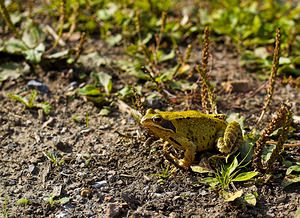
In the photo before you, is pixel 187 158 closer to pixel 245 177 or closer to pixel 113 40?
pixel 245 177

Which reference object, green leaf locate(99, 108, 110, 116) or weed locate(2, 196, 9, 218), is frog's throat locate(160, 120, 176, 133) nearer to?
green leaf locate(99, 108, 110, 116)

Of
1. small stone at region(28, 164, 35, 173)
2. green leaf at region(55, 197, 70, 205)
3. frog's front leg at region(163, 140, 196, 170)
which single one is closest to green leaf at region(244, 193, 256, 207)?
frog's front leg at region(163, 140, 196, 170)

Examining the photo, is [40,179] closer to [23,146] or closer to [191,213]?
[23,146]

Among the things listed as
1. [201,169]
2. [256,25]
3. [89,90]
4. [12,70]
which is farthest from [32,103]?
[256,25]

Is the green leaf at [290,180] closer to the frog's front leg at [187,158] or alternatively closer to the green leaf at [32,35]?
the frog's front leg at [187,158]

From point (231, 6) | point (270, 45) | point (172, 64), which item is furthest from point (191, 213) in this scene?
point (231, 6)

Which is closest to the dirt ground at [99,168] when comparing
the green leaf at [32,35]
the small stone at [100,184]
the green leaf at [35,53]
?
the small stone at [100,184]
